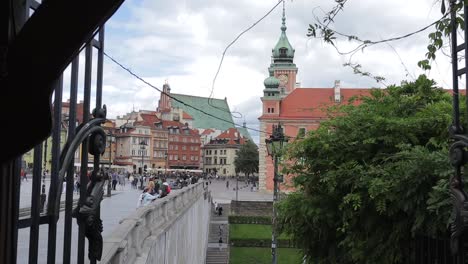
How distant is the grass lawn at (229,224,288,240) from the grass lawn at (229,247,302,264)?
2.53 meters

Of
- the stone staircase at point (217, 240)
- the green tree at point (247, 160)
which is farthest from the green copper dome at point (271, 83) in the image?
the green tree at point (247, 160)

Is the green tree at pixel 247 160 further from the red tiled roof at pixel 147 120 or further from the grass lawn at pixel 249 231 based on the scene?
the grass lawn at pixel 249 231

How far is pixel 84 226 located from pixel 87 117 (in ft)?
1.57

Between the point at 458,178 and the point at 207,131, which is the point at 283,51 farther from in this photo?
the point at 458,178

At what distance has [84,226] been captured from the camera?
2459 mm

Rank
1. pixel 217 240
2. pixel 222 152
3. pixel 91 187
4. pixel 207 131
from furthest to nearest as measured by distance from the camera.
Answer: pixel 207 131 → pixel 222 152 → pixel 217 240 → pixel 91 187

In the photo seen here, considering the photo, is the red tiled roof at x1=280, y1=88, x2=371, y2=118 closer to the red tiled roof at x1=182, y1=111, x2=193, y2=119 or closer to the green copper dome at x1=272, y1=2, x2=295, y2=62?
the green copper dome at x1=272, y1=2, x2=295, y2=62

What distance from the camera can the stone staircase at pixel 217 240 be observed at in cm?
3472

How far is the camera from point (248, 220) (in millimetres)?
50281

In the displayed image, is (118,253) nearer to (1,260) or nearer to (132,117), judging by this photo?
(1,260)

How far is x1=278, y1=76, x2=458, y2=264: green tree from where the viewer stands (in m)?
6.34

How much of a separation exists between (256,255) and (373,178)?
94.7 feet

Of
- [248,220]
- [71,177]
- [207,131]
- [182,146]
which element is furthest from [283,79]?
[71,177]

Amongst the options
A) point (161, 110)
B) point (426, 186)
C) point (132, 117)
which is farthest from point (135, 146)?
point (426, 186)
